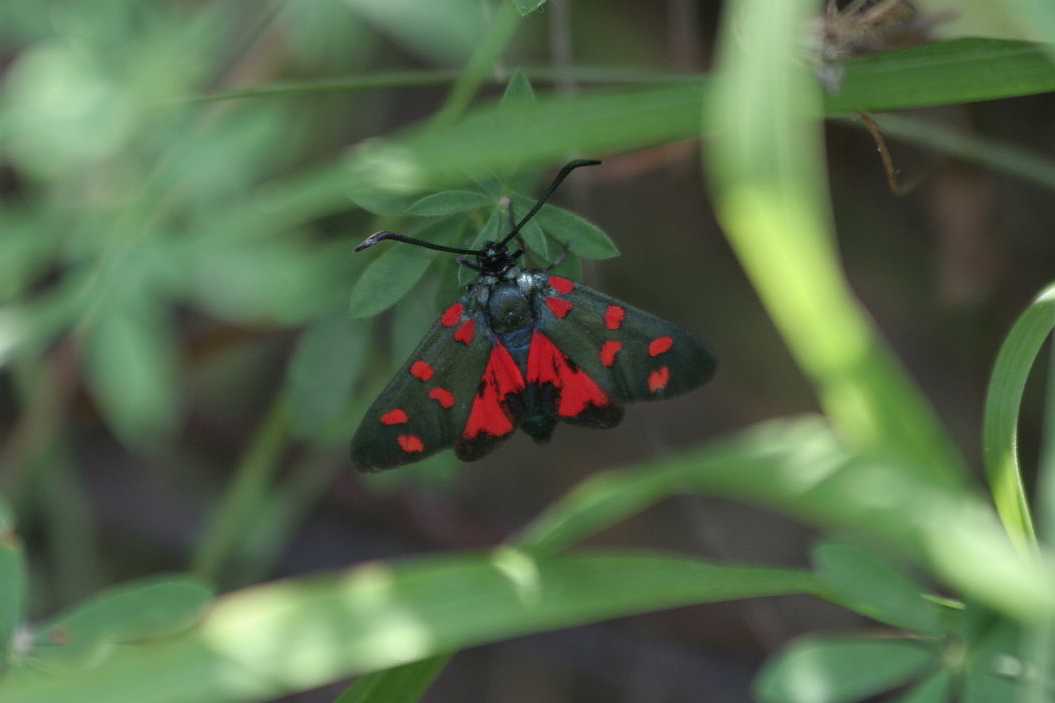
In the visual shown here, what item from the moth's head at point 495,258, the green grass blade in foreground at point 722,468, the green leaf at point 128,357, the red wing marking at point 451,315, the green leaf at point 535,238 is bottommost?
the green grass blade in foreground at point 722,468

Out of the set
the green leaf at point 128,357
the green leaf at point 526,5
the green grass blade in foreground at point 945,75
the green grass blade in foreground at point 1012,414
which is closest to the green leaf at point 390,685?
the green grass blade in foreground at point 1012,414

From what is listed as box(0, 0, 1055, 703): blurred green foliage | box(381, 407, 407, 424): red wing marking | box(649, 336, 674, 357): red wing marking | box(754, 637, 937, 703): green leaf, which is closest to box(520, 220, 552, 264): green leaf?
box(0, 0, 1055, 703): blurred green foliage

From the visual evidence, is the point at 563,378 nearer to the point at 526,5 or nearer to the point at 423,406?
the point at 423,406

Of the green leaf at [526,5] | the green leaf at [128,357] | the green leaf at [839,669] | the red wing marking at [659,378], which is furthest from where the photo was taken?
the green leaf at [128,357]

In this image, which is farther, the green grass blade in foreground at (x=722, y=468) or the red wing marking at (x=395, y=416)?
the red wing marking at (x=395, y=416)

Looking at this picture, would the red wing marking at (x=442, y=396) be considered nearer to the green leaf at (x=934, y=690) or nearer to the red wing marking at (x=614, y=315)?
the red wing marking at (x=614, y=315)

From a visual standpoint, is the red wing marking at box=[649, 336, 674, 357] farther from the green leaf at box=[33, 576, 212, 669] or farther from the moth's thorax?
the green leaf at box=[33, 576, 212, 669]

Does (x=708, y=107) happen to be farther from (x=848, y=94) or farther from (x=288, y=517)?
(x=288, y=517)

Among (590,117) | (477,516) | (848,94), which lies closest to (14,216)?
(477,516)
